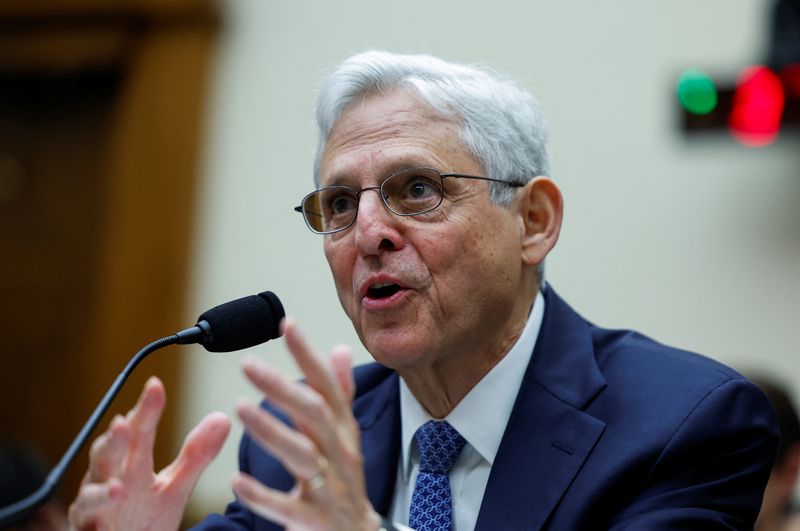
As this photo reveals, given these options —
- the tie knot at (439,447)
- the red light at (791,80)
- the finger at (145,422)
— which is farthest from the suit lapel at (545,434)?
the red light at (791,80)

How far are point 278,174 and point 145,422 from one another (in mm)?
2932

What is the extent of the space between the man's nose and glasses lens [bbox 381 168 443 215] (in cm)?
2

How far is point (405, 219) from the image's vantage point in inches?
77.6

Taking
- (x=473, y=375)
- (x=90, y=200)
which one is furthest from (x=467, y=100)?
(x=90, y=200)

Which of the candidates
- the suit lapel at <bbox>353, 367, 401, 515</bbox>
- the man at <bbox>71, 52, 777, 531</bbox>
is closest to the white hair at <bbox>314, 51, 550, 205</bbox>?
the man at <bbox>71, 52, 777, 531</bbox>

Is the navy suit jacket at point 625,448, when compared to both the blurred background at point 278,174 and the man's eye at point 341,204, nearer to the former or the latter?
the man's eye at point 341,204

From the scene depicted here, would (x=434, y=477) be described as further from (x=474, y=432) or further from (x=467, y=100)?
(x=467, y=100)

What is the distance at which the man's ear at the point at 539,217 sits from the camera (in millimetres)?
2117

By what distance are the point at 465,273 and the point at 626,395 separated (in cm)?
36

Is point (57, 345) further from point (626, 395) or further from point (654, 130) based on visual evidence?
point (626, 395)

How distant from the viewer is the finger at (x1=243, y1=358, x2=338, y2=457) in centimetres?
135

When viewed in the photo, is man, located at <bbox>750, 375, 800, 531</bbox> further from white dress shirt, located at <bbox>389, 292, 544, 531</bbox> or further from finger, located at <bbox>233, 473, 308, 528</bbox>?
finger, located at <bbox>233, 473, 308, 528</bbox>

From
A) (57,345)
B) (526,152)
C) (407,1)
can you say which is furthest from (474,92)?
(57,345)

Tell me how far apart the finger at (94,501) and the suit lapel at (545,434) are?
0.61 m
